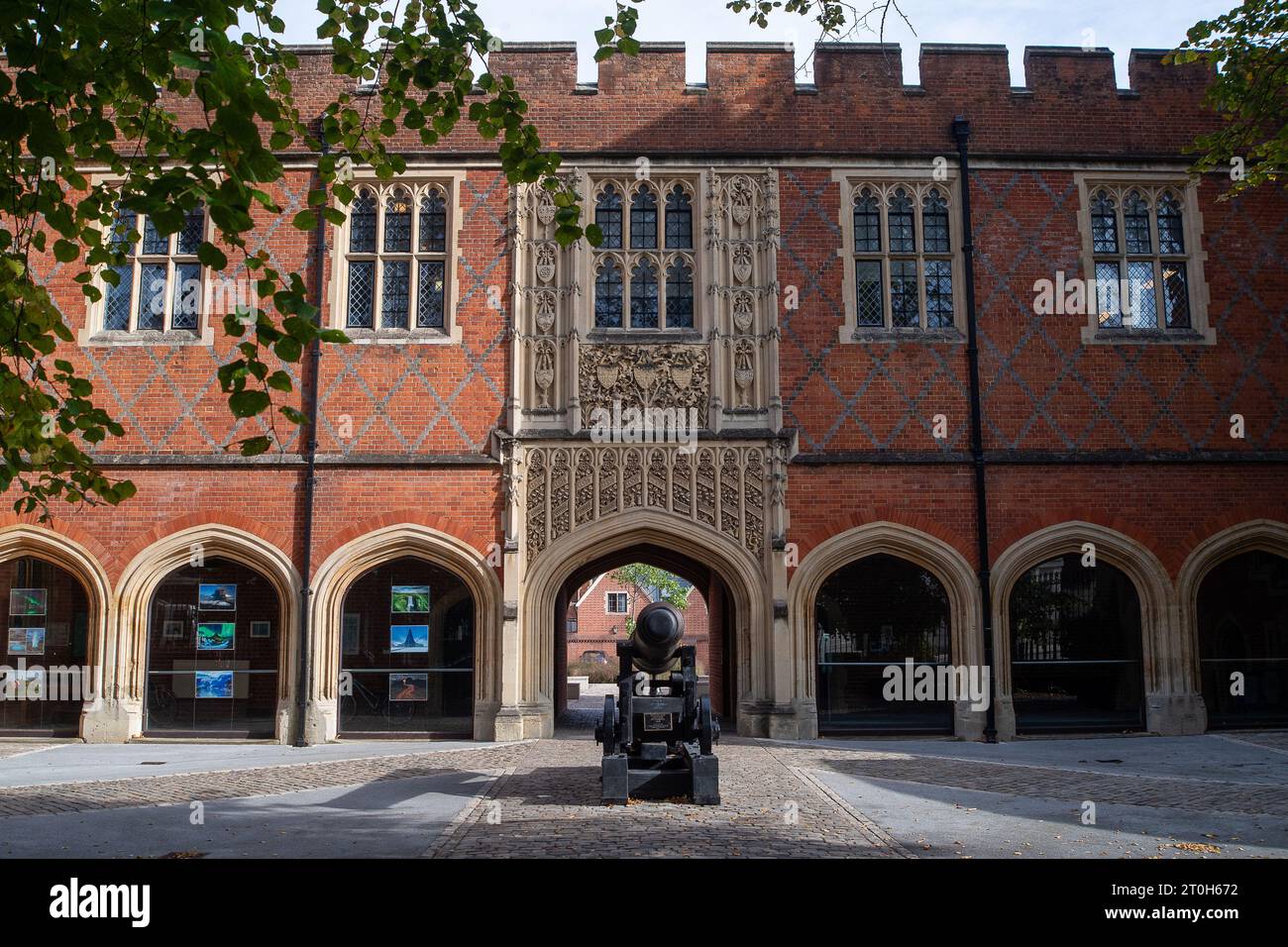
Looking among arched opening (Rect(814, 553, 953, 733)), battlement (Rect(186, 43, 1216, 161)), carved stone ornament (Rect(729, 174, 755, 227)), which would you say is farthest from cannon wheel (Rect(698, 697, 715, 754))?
battlement (Rect(186, 43, 1216, 161))

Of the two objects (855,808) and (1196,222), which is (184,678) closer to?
(855,808)

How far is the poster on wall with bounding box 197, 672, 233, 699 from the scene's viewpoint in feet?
44.8

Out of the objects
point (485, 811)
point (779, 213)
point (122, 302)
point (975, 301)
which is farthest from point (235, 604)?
point (975, 301)

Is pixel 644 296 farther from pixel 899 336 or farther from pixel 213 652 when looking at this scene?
pixel 213 652

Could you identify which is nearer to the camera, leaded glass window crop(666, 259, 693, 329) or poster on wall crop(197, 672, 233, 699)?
poster on wall crop(197, 672, 233, 699)

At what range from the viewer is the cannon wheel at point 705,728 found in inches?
335

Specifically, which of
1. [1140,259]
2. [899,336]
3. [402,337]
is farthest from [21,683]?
[1140,259]

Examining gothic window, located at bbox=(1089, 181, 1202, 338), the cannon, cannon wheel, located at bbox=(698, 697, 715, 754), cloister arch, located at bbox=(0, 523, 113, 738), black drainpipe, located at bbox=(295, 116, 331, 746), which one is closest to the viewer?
the cannon

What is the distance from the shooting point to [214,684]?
13.7 metres

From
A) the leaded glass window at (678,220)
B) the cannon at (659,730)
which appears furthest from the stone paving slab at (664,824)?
the leaded glass window at (678,220)

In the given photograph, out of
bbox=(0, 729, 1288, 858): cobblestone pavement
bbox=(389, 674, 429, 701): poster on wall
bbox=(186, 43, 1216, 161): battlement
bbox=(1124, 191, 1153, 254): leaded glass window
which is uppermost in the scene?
bbox=(186, 43, 1216, 161): battlement

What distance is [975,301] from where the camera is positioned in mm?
14031

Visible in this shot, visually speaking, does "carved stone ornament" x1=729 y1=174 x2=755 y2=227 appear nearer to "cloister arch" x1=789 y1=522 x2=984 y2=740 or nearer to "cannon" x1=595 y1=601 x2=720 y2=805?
"cloister arch" x1=789 y1=522 x2=984 y2=740

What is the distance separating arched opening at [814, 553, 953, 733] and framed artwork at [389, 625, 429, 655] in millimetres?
5041
